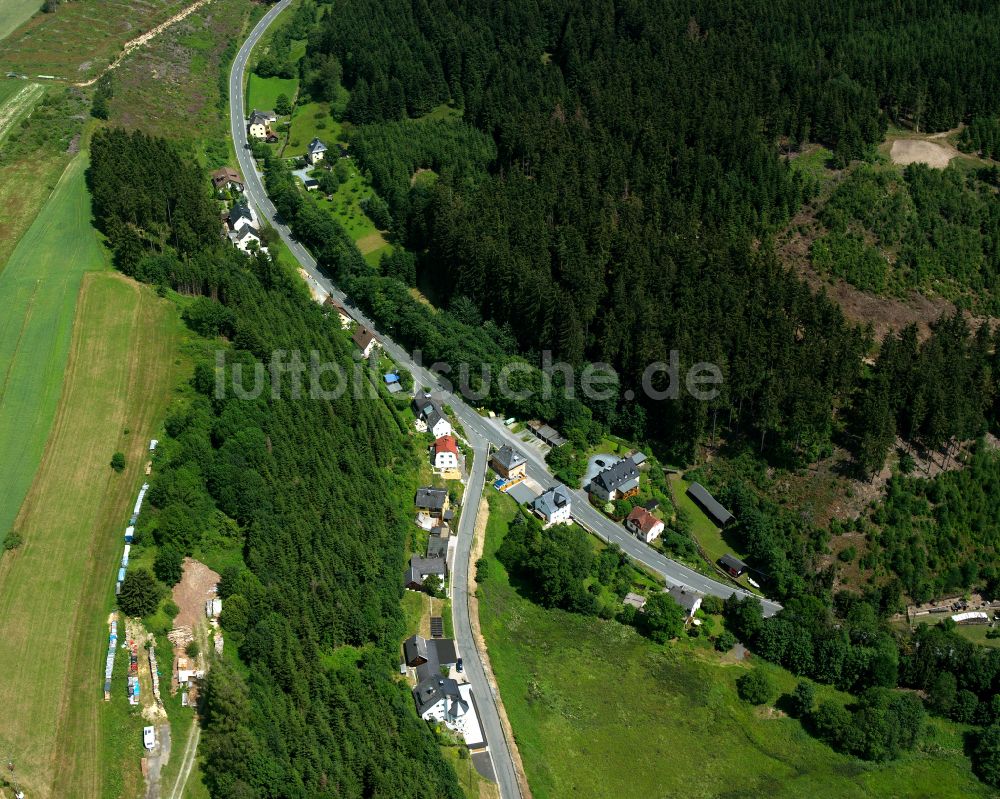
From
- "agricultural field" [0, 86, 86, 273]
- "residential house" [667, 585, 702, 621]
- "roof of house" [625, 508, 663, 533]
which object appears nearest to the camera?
"residential house" [667, 585, 702, 621]

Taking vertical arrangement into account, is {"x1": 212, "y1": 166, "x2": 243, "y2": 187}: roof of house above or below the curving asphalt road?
above

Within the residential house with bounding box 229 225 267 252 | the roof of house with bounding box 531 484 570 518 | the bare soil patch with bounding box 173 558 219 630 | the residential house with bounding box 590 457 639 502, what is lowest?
the residential house with bounding box 590 457 639 502

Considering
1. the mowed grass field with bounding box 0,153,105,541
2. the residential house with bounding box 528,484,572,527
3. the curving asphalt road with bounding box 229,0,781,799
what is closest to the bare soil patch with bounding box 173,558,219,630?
the mowed grass field with bounding box 0,153,105,541

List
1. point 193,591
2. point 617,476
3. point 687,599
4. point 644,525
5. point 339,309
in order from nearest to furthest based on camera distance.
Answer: point 193,591 < point 687,599 < point 644,525 < point 617,476 < point 339,309

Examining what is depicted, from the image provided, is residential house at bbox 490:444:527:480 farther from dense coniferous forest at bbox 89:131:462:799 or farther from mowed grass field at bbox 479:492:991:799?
mowed grass field at bbox 479:492:991:799

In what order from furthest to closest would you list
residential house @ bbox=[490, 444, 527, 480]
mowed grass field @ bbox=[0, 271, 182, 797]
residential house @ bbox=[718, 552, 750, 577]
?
residential house @ bbox=[490, 444, 527, 480]
residential house @ bbox=[718, 552, 750, 577]
mowed grass field @ bbox=[0, 271, 182, 797]

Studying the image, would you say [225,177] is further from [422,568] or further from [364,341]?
[422,568]

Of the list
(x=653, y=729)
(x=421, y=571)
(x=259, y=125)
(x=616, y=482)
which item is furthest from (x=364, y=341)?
(x=653, y=729)
